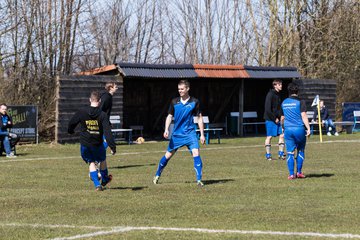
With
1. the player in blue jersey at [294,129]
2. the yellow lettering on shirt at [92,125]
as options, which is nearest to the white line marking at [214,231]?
the yellow lettering on shirt at [92,125]

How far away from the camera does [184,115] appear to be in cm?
1362

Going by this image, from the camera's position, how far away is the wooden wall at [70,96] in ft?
90.1

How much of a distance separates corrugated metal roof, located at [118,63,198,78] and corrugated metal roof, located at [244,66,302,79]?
300cm

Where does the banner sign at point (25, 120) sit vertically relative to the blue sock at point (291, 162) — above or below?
above

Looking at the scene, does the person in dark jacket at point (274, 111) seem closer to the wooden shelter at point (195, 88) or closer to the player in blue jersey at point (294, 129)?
the player in blue jersey at point (294, 129)

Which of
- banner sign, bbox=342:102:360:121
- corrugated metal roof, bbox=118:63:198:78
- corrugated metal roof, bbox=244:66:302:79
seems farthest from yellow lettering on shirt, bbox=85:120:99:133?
banner sign, bbox=342:102:360:121

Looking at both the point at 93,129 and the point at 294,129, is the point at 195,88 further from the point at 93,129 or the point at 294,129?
the point at 93,129

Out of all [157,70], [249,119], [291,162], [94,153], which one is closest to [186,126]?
[94,153]

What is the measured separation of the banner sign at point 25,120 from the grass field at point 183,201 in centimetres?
708

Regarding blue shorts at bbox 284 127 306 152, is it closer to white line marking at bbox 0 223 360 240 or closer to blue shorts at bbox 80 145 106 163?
blue shorts at bbox 80 145 106 163

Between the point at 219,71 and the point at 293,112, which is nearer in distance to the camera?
the point at 293,112

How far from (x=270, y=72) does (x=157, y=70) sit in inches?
231

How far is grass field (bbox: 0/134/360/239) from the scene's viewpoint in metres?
8.68

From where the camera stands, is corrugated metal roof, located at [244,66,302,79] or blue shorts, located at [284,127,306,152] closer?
blue shorts, located at [284,127,306,152]
